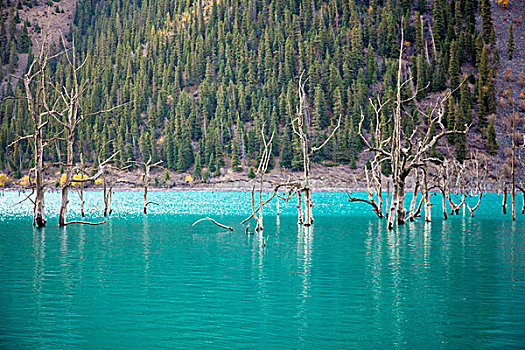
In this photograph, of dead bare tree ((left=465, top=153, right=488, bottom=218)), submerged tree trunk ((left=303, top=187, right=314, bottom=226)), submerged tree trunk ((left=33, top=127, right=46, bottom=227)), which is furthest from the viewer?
dead bare tree ((left=465, top=153, right=488, bottom=218))

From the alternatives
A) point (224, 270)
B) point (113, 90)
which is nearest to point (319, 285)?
point (224, 270)

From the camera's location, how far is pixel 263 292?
19.1 m

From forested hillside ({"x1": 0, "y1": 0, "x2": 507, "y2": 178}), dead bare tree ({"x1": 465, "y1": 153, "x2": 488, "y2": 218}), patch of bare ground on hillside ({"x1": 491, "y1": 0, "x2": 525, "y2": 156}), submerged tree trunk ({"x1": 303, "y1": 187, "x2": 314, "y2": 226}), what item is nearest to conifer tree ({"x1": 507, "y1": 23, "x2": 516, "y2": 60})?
patch of bare ground on hillside ({"x1": 491, "y1": 0, "x2": 525, "y2": 156})

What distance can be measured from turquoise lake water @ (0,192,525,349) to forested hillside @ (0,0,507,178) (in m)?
112

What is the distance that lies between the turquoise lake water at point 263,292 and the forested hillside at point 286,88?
→ 112m

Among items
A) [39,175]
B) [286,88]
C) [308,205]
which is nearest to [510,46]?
[286,88]

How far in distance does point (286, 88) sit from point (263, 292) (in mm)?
156771

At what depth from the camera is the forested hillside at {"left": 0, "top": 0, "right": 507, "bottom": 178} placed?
150m

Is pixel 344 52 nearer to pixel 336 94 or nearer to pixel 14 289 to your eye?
pixel 336 94

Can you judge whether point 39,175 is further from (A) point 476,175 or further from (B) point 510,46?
(B) point 510,46

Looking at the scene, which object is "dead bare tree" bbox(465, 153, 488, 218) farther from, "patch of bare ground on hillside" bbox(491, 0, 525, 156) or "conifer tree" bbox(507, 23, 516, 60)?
"conifer tree" bbox(507, 23, 516, 60)

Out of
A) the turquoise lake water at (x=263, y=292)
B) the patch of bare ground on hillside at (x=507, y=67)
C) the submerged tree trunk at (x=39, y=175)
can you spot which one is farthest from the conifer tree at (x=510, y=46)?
the submerged tree trunk at (x=39, y=175)

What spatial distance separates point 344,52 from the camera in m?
178

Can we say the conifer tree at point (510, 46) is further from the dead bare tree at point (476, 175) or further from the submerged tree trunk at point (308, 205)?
the submerged tree trunk at point (308, 205)
